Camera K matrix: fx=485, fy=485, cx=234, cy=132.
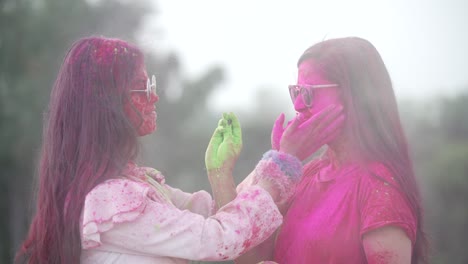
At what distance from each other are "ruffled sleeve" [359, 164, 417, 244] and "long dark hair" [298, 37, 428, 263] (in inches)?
3.0

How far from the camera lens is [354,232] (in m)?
1.91

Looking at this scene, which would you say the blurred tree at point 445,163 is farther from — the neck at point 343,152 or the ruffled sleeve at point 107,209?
the ruffled sleeve at point 107,209

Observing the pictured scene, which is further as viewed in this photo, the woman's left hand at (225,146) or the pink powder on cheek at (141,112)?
the woman's left hand at (225,146)

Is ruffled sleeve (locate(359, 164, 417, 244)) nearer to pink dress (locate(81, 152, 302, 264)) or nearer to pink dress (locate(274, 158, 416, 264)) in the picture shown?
pink dress (locate(274, 158, 416, 264))

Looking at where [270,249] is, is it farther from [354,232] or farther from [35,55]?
[35,55]

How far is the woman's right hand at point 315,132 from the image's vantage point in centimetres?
205

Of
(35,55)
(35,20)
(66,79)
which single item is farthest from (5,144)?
(66,79)

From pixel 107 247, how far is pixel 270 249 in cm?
82

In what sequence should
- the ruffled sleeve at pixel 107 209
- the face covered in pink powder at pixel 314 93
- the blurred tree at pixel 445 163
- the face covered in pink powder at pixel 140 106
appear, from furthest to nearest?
the blurred tree at pixel 445 163
the face covered in pink powder at pixel 314 93
the face covered in pink powder at pixel 140 106
the ruffled sleeve at pixel 107 209

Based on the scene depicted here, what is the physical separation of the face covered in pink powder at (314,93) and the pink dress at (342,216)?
29 centimetres

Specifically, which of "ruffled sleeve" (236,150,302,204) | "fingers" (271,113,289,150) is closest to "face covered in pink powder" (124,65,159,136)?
"ruffled sleeve" (236,150,302,204)

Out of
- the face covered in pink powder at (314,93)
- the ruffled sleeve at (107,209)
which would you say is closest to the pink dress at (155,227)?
the ruffled sleeve at (107,209)

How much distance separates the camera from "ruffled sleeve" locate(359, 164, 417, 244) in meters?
1.80

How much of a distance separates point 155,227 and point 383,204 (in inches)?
33.8
